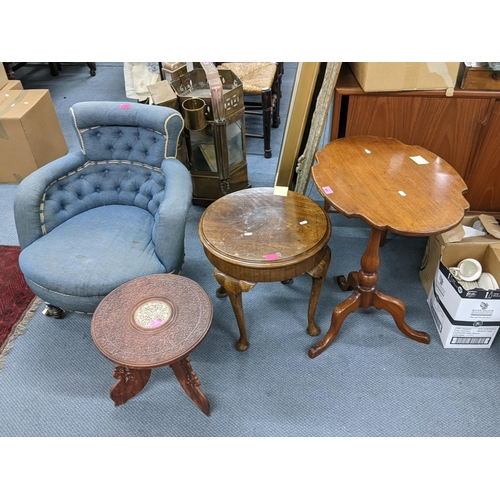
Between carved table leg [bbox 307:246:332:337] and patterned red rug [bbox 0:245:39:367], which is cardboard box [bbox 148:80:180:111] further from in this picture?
carved table leg [bbox 307:246:332:337]

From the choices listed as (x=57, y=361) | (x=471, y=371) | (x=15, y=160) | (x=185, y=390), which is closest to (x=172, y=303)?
(x=185, y=390)

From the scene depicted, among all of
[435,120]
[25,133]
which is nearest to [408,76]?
[435,120]

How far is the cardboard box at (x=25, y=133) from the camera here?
9.09 feet

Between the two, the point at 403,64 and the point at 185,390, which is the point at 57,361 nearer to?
the point at 185,390

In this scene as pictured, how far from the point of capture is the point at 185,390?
1.64m

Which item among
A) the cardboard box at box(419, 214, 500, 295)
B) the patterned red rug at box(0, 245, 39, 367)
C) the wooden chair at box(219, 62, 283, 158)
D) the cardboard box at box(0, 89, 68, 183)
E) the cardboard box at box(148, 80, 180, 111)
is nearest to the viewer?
the cardboard box at box(419, 214, 500, 295)

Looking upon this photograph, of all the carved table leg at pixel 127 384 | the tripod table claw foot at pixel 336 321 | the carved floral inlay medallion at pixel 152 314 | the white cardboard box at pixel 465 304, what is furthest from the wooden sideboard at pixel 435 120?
the carved table leg at pixel 127 384

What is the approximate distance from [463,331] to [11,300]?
214 cm

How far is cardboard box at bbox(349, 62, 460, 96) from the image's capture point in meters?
1.84

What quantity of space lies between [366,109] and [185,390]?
1505 millimetres

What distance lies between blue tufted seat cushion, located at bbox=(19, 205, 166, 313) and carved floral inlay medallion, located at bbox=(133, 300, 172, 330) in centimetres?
23

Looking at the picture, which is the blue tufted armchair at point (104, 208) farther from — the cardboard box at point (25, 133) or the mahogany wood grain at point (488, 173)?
the mahogany wood grain at point (488, 173)

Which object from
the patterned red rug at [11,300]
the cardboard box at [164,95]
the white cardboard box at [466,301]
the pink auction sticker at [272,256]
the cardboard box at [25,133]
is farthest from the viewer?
the cardboard box at [25,133]

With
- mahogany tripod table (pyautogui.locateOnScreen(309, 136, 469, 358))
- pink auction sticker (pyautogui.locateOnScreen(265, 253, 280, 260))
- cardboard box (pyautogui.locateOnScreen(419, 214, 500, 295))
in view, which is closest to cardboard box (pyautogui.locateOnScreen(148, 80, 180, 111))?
mahogany tripod table (pyautogui.locateOnScreen(309, 136, 469, 358))
